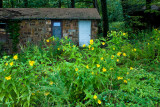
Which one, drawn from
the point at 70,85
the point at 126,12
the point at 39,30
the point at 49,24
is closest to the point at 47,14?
Answer: the point at 49,24

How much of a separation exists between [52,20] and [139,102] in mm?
10371

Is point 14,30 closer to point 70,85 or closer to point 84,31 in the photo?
point 84,31

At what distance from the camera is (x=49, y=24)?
1233cm

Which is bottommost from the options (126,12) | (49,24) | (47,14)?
(49,24)

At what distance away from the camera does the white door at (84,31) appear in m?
12.8

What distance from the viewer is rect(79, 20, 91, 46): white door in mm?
12758

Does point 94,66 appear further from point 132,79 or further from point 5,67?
point 5,67

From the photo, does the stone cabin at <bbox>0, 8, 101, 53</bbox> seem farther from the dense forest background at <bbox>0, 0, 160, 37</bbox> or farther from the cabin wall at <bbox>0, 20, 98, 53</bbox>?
the dense forest background at <bbox>0, 0, 160, 37</bbox>

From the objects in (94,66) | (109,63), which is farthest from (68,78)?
(109,63)

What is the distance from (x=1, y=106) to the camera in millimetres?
2695

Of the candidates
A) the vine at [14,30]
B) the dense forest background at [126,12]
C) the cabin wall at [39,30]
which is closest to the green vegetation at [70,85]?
the cabin wall at [39,30]

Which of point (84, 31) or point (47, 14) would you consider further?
point (84, 31)

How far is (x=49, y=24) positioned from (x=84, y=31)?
2624 mm

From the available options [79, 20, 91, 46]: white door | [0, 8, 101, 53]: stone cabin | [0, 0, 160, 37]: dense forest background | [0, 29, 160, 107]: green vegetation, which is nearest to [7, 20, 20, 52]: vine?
[0, 8, 101, 53]: stone cabin
